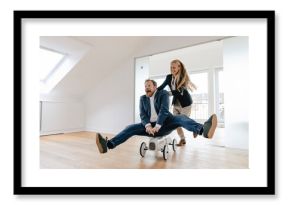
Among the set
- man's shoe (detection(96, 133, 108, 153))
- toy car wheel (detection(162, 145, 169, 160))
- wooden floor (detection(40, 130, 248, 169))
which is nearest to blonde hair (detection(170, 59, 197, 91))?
wooden floor (detection(40, 130, 248, 169))

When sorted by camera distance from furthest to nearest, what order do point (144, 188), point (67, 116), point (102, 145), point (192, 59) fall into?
point (67, 116) → point (192, 59) → point (102, 145) → point (144, 188)

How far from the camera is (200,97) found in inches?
52.7

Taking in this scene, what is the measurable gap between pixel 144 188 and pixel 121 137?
18.6 inches

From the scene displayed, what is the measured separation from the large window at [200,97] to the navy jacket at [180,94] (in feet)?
0.17

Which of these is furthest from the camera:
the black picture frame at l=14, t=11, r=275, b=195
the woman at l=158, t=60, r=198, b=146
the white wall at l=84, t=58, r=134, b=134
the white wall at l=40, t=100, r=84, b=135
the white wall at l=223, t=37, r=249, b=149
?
the white wall at l=40, t=100, r=84, b=135

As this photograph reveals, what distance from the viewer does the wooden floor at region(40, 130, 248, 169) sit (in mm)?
1031

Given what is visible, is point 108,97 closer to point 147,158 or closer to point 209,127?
point 147,158

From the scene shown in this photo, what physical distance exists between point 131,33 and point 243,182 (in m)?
0.97

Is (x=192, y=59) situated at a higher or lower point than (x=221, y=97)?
higher

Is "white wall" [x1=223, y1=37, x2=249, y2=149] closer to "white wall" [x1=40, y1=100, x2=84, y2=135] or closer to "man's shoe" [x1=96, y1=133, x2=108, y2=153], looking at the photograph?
"man's shoe" [x1=96, y1=133, x2=108, y2=153]

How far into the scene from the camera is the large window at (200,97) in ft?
4.06

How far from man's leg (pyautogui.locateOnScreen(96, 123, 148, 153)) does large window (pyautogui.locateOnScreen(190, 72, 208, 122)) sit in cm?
38

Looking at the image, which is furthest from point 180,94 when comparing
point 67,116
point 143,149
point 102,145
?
point 67,116
